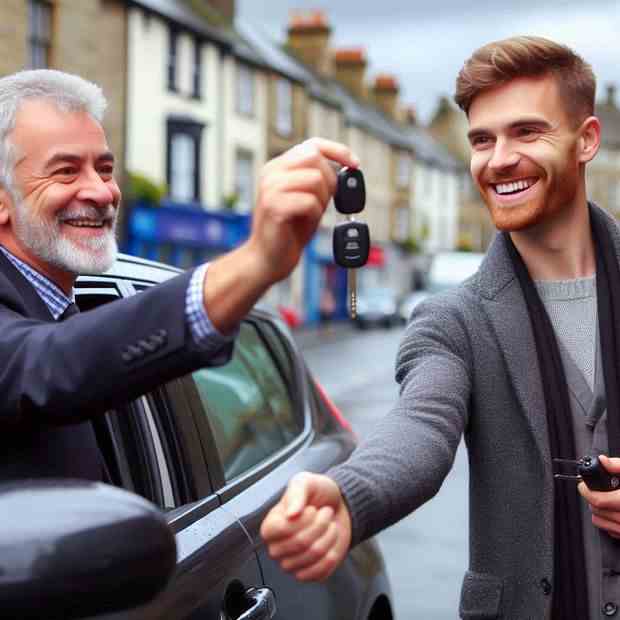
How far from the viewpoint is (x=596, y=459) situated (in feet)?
7.76

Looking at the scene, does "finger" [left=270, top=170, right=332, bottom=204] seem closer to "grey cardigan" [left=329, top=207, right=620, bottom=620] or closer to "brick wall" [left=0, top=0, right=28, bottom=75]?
"grey cardigan" [left=329, top=207, right=620, bottom=620]

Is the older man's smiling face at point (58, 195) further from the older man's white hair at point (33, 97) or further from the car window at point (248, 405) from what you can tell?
the car window at point (248, 405)

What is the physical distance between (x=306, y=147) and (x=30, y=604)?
0.73 meters

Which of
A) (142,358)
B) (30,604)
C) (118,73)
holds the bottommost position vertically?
(30,604)

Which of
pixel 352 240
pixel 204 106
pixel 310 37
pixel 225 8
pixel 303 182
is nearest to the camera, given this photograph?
pixel 303 182

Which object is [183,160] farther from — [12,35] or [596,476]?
[596,476]

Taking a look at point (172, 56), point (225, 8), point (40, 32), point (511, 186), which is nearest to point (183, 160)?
point (172, 56)

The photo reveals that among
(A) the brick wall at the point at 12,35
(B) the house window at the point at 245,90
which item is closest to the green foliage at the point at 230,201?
(B) the house window at the point at 245,90

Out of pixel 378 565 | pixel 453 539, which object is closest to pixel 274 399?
pixel 378 565

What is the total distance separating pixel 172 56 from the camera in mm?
30609

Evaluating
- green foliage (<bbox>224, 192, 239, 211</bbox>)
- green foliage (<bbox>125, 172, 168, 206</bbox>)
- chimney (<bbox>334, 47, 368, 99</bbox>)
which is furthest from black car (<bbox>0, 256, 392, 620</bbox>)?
chimney (<bbox>334, 47, 368, 99</bbox>)

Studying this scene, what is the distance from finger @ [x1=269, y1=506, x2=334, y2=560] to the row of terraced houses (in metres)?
12.4

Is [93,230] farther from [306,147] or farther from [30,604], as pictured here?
[30,604]

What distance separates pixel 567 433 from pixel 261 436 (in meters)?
1.37
